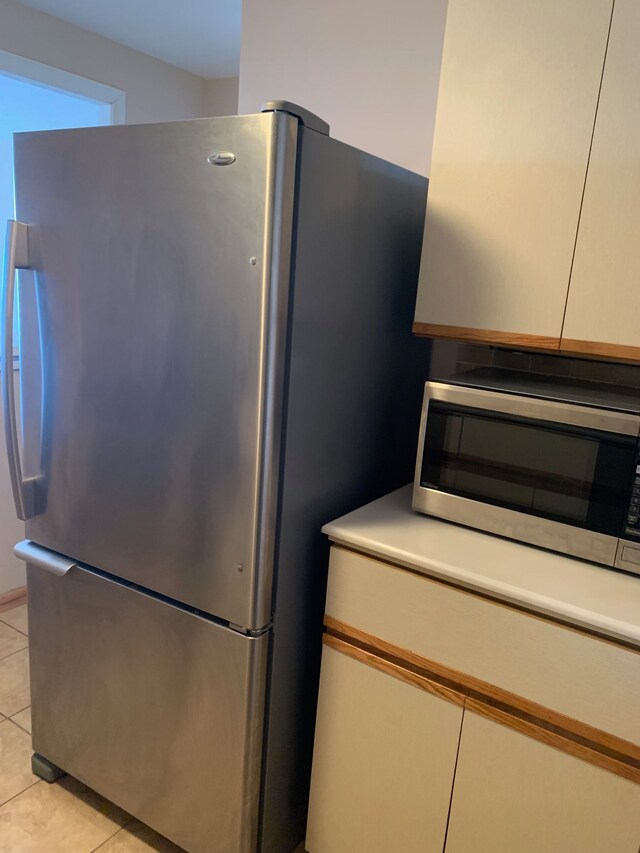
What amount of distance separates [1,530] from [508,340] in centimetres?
225

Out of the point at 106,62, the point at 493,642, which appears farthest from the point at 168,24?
the point at 493,642

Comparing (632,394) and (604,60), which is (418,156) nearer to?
(604,60)

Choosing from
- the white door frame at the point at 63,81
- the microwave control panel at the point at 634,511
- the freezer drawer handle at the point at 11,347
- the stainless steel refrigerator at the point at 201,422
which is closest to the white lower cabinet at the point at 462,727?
the stainless steel refrigerator at the point at 201,422

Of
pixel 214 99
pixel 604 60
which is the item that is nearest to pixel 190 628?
pixel 604 60

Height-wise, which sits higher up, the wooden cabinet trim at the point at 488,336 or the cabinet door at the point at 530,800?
the wooden cabinet trim at the point at 488,336

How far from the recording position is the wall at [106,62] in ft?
7.88

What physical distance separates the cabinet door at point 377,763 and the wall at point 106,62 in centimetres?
248

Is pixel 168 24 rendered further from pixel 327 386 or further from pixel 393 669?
pixel 393 669

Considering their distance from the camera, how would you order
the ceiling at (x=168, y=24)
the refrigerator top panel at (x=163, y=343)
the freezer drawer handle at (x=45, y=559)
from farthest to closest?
the ceiling at (x=168, y=24) → the freezer drawer handle at (x=45, y=559) → the refrigerator top panel at (x=163, y=343)

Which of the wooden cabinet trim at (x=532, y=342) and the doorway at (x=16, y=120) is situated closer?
the wooden cabinet trim at (x=532, y=342)

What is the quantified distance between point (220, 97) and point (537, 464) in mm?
2673

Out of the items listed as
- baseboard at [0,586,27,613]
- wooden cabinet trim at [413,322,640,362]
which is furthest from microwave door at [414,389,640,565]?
baseboard at [0,586,27,613]

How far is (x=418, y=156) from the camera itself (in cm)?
189

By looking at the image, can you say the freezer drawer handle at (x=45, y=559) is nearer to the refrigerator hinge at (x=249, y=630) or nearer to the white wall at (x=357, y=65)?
the refrigerator hinge at (x=249, y=630)
